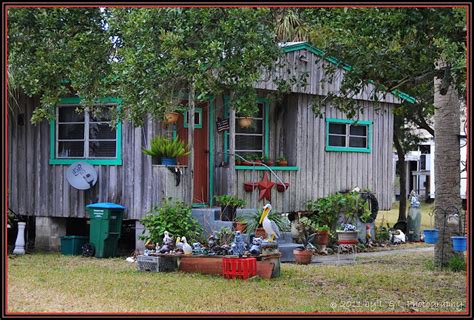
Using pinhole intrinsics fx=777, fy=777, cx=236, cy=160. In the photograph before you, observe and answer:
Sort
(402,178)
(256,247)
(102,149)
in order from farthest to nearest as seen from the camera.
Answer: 1. (402,178)
2. (102,149)
3. (256,247)

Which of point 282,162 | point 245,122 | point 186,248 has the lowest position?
point 186,248

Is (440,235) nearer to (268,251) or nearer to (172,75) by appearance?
(268,251)

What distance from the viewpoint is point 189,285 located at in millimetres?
10406

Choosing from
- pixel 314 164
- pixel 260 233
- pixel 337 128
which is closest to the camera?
pixel 260 233

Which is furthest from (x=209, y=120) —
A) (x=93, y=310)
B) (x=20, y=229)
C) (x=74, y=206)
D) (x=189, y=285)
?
(x=93, y=310)

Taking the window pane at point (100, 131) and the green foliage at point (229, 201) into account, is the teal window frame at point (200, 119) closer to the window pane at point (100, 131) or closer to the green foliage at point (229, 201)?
the window pane at point (100, 131)

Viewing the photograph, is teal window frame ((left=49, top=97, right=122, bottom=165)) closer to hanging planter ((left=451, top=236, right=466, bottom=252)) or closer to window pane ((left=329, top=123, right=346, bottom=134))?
window pane ((left=329, top=123, right=346, bottom=134))

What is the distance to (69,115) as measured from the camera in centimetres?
1512

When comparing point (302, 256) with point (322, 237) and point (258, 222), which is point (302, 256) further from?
point (322, 237)

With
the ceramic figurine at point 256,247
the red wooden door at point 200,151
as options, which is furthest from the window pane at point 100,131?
the ceramic figurine at point 256,247

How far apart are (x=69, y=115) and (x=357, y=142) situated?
6787 millimetres

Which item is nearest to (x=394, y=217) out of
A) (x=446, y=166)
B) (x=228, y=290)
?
(x=446, y=166)

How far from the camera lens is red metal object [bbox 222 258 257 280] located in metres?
10.9

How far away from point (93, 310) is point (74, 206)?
670 centimetres
